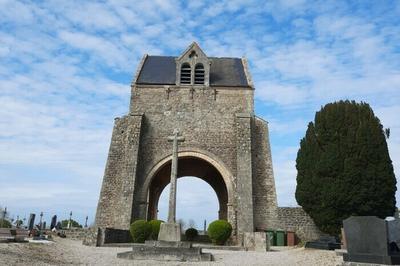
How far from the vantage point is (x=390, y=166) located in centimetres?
1778

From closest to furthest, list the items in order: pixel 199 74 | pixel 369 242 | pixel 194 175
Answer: pixel 369 242, pixel 199 74, pixel 194 175

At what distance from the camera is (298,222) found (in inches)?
760

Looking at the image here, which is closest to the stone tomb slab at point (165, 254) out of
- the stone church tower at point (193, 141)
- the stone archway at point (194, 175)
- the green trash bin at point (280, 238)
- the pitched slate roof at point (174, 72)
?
the stone church tower at point (193, 141)

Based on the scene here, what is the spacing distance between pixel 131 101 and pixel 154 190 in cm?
791

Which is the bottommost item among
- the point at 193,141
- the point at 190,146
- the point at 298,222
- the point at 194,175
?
the point at 298,222

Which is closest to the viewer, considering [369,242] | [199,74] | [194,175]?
[369,242]

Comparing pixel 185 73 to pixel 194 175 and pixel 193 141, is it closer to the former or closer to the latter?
pixel 193 141

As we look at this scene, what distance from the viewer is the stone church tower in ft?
63.0

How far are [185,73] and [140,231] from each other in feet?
32.4

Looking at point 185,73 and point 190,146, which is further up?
point 185,73

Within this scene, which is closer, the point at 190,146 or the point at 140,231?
the point at 140,231

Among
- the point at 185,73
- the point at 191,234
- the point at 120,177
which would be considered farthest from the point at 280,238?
the point at 185,73

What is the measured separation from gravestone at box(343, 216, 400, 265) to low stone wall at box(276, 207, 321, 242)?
10.5 metres

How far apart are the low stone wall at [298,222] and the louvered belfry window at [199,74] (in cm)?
852
